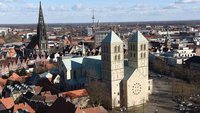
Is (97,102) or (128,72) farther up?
(128,72)

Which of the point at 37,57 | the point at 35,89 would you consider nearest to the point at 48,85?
the point at 35,89

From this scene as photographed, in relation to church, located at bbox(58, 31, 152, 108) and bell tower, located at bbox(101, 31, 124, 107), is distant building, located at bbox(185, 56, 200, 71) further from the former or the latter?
bell tower, located at bbox(101, 31, 124, 107)

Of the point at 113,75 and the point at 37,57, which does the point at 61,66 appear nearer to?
the point at 113,75

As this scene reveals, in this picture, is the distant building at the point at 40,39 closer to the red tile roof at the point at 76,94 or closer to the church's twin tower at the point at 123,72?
the red tile roof at the point at 76,94

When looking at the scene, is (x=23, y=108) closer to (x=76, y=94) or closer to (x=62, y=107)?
(x=62, y=107)

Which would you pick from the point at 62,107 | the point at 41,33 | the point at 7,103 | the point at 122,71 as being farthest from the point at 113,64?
the point at 41,33

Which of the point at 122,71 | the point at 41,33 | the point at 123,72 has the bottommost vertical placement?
the point at 123,72

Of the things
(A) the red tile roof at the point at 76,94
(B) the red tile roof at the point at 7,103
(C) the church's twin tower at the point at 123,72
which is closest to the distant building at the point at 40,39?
(A) the red tile roof at the point at 76,94

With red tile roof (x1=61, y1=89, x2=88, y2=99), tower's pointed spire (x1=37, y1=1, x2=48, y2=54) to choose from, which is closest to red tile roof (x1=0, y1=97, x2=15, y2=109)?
red tile roof (x1=61, y1=89, x2=88, y2=99)
